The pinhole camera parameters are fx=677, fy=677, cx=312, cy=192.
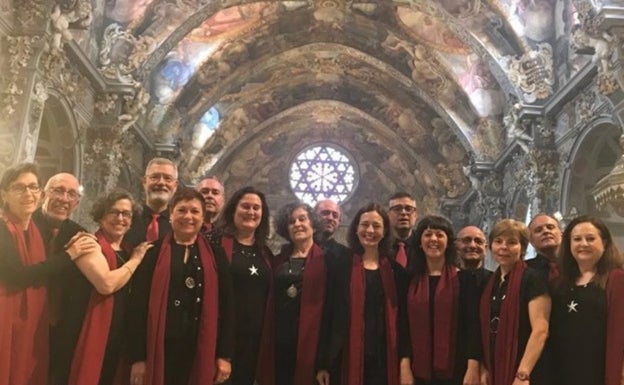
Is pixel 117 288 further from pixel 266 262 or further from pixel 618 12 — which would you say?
pixel 618 12

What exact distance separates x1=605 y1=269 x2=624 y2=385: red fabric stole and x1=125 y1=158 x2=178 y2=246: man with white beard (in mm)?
3288

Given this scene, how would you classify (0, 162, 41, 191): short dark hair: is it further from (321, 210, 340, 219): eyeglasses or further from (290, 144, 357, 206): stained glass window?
(290, 144, 357, 206): stained glass window

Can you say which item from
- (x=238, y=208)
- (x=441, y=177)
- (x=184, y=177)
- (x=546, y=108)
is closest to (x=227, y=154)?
(x=184, y=177)

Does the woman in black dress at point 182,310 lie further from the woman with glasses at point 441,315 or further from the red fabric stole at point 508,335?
the red fabric stole at point 508,335

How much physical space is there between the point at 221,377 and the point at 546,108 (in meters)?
10.9

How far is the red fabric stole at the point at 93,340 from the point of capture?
4262 millimetres

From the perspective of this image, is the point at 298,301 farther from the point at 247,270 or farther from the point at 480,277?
the point at 480,277

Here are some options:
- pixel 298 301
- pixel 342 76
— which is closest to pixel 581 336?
pixel 298 301

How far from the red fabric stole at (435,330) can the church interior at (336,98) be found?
3695 mm

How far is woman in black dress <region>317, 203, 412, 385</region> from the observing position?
504 centimetres

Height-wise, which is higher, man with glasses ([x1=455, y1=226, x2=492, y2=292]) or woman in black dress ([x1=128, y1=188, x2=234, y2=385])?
man with glasses ([x1=455, y1=226, x2=492, y2=292])

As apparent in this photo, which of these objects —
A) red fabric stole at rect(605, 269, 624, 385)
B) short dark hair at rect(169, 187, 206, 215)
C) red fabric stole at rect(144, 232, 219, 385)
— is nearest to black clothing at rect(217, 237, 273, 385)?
red fabric stole at rect(144, 232, 219, 385)

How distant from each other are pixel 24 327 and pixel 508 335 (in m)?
3.21

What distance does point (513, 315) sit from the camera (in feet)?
15.2
